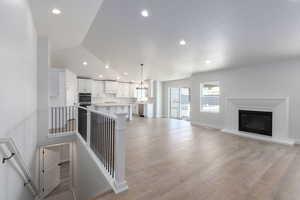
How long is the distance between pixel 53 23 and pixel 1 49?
226cm

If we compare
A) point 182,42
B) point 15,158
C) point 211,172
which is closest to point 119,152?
point 15,158

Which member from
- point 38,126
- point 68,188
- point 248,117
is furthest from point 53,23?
point 248,117

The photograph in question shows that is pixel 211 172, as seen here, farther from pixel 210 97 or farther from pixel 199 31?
pixel 210 97

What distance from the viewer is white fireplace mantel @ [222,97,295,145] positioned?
434cm

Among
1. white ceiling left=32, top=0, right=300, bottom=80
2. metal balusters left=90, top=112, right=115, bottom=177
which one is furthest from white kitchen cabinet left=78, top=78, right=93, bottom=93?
metal balusters left=90, top=112, right=115, bottom=177

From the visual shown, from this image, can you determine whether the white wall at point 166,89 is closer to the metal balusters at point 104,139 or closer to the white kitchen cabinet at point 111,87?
the white kitchen cabinet at point 111,87

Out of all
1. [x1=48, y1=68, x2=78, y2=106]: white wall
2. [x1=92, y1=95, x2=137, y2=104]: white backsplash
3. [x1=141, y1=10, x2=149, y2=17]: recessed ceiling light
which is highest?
[x1=141, y1=10, x2=149, y2=17]: recessed ceiling light

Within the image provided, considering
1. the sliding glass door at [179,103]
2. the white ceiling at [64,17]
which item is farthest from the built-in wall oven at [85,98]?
the sliding glass door at [179,103]

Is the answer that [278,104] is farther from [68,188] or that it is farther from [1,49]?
[68,188]

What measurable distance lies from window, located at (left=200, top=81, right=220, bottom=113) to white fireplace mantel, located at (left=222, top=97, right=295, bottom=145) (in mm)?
786

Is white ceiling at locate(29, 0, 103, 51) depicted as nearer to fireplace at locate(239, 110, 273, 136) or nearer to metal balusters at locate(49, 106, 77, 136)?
metal balusters at locate(49, 106, 77, 136)

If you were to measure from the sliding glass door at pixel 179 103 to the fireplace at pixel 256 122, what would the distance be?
4.15 metres

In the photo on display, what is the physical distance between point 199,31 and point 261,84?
A: 325cm

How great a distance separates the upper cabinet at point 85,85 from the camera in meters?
8.54
